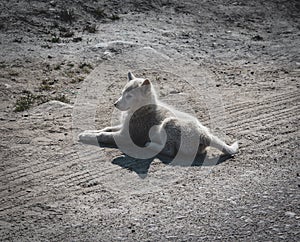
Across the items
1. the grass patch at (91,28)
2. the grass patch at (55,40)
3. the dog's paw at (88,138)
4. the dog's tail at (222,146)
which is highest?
the dog's tail at (222,146)

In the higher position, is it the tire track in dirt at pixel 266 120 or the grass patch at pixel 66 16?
the tire track in dirt at pixel 266 120

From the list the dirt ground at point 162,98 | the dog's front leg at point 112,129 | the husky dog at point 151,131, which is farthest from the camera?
the dog's front leg at point 112,129

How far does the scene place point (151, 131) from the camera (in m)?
6.56

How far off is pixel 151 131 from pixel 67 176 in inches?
49.1

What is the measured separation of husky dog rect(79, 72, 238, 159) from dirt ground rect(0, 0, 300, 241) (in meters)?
0.20

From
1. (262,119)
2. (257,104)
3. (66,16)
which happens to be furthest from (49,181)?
(66,16)

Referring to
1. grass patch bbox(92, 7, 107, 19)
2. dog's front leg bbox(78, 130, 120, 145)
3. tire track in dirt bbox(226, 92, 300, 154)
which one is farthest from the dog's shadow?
grass patch bbox(92, 7, 107, 19)

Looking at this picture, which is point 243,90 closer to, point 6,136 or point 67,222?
point 6,136

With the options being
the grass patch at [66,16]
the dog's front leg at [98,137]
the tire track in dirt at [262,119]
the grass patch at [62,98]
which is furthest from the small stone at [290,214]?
the grass patch at [66,16]

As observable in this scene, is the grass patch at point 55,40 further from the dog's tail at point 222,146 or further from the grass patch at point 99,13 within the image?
the dog's tail at point 222,146

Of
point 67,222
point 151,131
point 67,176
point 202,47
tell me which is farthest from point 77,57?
point 67,222

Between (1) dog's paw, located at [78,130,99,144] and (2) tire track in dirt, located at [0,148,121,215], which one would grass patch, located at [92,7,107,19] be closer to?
(1) dog's paw, located at [78,130,99,144]

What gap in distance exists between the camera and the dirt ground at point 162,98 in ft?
16.6

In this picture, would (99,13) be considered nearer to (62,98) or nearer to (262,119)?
(62,98)
